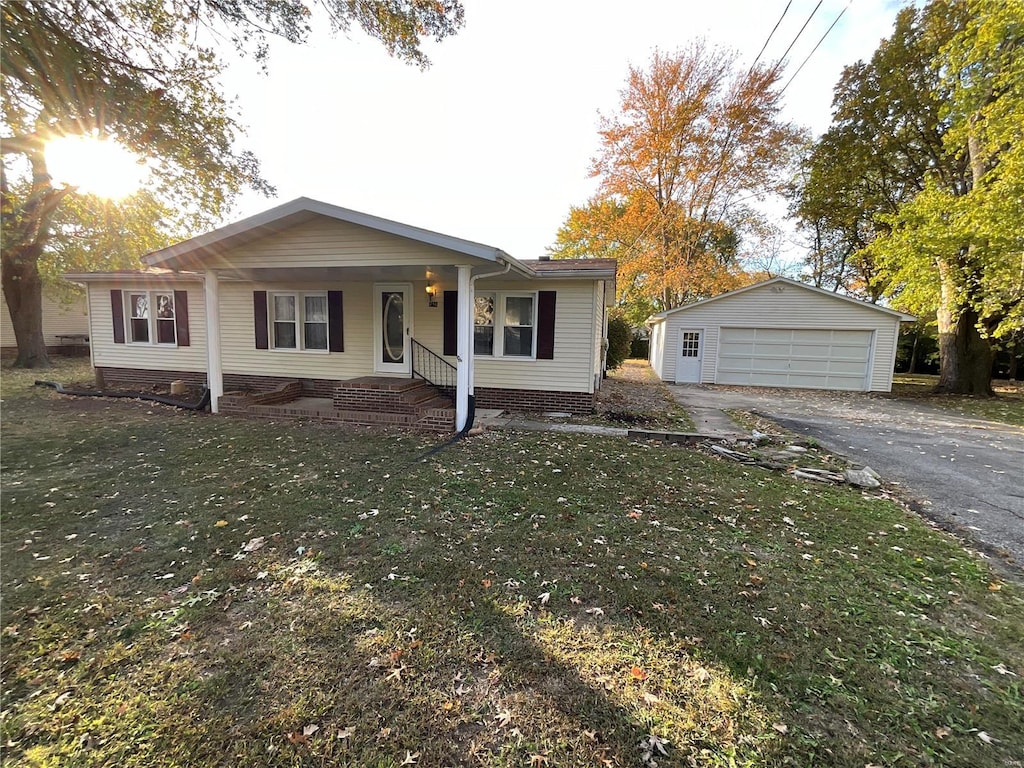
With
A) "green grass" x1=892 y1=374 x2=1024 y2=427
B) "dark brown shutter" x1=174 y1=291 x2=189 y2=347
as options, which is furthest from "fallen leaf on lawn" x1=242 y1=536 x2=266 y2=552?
"green grass" x1=892 y1=374 x2=1024 y2=427

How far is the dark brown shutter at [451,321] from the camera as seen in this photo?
8.75 m

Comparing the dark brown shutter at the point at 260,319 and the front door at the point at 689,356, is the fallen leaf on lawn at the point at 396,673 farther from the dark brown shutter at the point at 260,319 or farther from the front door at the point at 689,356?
the front door at the point at 689,356

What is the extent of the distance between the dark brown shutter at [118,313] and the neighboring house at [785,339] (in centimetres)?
1649

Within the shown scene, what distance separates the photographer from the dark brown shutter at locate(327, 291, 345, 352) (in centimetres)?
941

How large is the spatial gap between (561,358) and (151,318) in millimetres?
10229

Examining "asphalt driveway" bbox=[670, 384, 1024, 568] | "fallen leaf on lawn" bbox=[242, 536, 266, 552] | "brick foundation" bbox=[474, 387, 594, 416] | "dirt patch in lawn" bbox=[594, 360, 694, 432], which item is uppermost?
"brick foundation" bbox=[474, 387, 594, 416]

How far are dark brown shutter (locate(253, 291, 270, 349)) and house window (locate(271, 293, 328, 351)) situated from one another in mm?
178

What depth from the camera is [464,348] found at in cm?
726

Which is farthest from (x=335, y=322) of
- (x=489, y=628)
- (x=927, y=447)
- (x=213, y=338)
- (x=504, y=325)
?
(x=927, y=447)

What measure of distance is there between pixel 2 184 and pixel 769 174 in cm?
2653

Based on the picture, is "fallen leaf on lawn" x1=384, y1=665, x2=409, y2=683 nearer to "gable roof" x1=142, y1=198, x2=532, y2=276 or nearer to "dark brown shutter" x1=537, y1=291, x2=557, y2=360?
"gable roof" x1=142, y1=198, x2=532, y2=276

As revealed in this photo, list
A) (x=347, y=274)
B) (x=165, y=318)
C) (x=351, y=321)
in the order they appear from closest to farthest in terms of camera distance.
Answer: (x=347, y=274) → (x=351, y=321) → (x=165, y=318)

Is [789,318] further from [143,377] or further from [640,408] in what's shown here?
[143,377]

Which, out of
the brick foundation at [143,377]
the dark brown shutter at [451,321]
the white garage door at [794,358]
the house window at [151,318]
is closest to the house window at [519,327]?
the dark brown shutter at [451,321]
